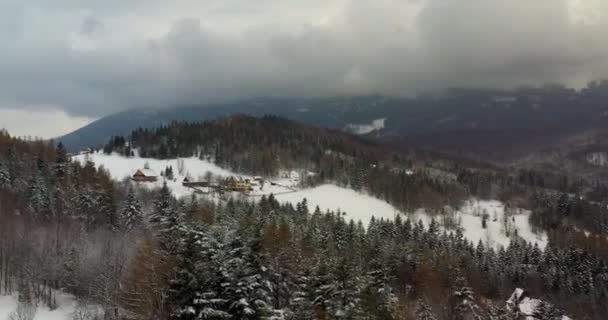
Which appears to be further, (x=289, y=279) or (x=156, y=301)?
(x=289, y=279)

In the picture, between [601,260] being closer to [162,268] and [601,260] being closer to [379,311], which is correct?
[379,311]

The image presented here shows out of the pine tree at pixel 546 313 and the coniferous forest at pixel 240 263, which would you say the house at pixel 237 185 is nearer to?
the coniferous forest at pixel 240 263

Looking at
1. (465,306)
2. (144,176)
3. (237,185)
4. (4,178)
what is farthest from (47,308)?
(144,176)

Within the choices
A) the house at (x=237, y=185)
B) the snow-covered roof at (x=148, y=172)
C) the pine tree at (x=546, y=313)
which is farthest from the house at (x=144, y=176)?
the pine tree at (x=546, y=313)

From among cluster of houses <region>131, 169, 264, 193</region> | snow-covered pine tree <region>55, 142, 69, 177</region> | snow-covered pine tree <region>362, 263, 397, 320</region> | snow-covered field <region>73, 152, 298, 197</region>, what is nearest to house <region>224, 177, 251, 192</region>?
cluster of houses <region>131, 169, 264, 193</region>

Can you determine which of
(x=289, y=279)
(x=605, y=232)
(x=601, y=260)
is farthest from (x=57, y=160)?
(x=605, y=232)

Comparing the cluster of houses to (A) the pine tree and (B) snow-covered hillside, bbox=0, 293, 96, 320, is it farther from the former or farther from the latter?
(A) the pine tree
